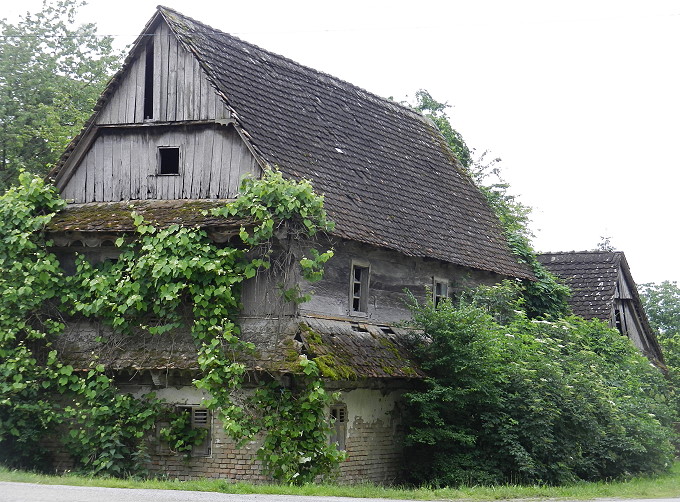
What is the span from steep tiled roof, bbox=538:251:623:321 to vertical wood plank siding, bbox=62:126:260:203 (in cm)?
1478

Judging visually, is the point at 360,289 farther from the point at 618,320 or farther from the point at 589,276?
the point at 618,320

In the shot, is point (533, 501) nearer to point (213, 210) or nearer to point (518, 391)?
point (518, 391)

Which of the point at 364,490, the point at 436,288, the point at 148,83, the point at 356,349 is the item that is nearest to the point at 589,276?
the point at 436,288

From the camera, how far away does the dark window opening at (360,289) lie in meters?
22.8

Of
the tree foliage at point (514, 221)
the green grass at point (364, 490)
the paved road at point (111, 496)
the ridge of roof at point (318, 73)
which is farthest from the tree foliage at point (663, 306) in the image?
the paved road at point (111, 496)

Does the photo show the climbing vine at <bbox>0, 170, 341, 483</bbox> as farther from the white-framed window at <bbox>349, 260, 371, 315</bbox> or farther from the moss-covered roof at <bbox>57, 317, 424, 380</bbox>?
the white-framed window at <bbox>349, 260, 371, 315</bbox>

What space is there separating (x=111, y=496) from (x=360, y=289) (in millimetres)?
9619

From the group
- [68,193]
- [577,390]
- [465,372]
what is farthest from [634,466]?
[68,193]

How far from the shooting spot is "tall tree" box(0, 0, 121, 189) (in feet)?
108

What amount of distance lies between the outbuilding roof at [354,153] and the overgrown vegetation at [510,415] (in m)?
2.43

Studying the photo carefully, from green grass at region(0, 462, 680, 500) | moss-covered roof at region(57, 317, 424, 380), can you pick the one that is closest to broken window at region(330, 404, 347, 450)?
moss-covered roof at region(57, 317, 424, 380)

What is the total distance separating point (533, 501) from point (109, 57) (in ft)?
83.5

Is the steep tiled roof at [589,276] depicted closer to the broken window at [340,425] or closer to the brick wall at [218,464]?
the broken window at [340,425]

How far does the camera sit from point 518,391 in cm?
2303
